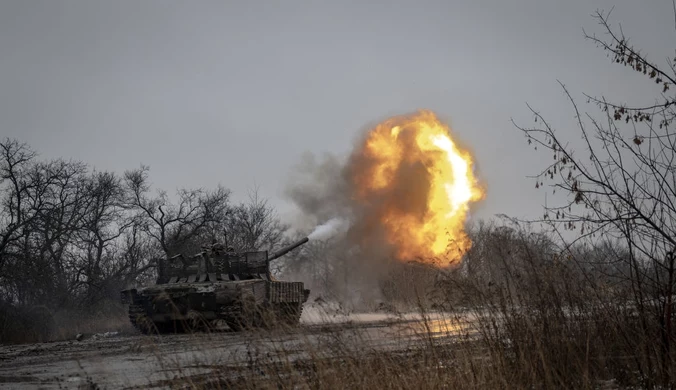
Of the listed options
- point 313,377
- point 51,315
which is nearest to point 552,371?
point 313,377

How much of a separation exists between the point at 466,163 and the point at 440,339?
760 inches

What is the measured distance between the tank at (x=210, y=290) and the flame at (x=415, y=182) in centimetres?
504

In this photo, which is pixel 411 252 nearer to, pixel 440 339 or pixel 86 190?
pixel 86 190

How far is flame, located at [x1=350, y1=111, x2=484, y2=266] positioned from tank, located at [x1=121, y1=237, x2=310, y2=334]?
5040mm

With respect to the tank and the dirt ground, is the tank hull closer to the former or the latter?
the tank

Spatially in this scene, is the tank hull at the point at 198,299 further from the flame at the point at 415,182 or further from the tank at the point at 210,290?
the flame at the point at 415,182

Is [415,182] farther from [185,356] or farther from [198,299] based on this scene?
[185,356]

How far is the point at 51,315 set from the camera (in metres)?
27.6

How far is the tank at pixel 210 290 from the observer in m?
20.5

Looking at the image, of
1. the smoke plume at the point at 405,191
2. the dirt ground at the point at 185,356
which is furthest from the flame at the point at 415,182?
the dirt ground at the point at 185,356

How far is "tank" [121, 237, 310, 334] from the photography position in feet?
67.2

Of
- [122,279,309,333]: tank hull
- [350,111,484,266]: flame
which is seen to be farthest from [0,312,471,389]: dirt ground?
[350,111,484,266]: flame

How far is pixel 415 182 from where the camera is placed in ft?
91.4

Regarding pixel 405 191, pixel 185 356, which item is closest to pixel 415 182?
pixel 405 191
